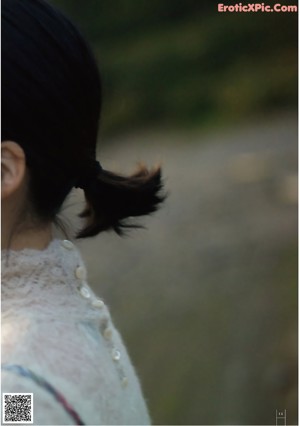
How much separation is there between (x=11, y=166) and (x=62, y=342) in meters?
0.17

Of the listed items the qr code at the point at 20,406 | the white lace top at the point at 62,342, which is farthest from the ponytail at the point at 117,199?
the qr code at the point at 20,406

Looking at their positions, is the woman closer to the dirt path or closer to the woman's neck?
the woman's neck

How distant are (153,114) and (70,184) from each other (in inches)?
66.5

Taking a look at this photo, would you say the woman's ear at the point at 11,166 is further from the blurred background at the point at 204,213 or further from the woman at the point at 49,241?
the blurred background at the point at 204,213

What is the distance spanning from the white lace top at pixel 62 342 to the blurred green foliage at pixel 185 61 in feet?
3.43

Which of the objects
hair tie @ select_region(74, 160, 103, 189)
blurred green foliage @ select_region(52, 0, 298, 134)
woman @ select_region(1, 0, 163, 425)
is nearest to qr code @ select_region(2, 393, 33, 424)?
woman @ select_region(1, 0, 163, 425)

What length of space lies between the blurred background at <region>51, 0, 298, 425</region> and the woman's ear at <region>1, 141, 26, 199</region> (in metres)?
1.27

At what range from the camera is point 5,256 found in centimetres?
88

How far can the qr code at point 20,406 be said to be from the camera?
0.77 m

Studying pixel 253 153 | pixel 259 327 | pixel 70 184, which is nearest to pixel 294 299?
pixel 259 327

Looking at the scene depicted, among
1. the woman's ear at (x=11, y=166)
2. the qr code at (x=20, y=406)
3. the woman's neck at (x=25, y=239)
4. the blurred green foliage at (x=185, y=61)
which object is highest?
the blurred green foliage at (x=185, y=61)

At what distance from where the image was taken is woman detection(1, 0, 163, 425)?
2.67ft

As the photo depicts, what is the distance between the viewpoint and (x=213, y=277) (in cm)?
271

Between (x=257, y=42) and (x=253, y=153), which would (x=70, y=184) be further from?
(x=253, y=153)
